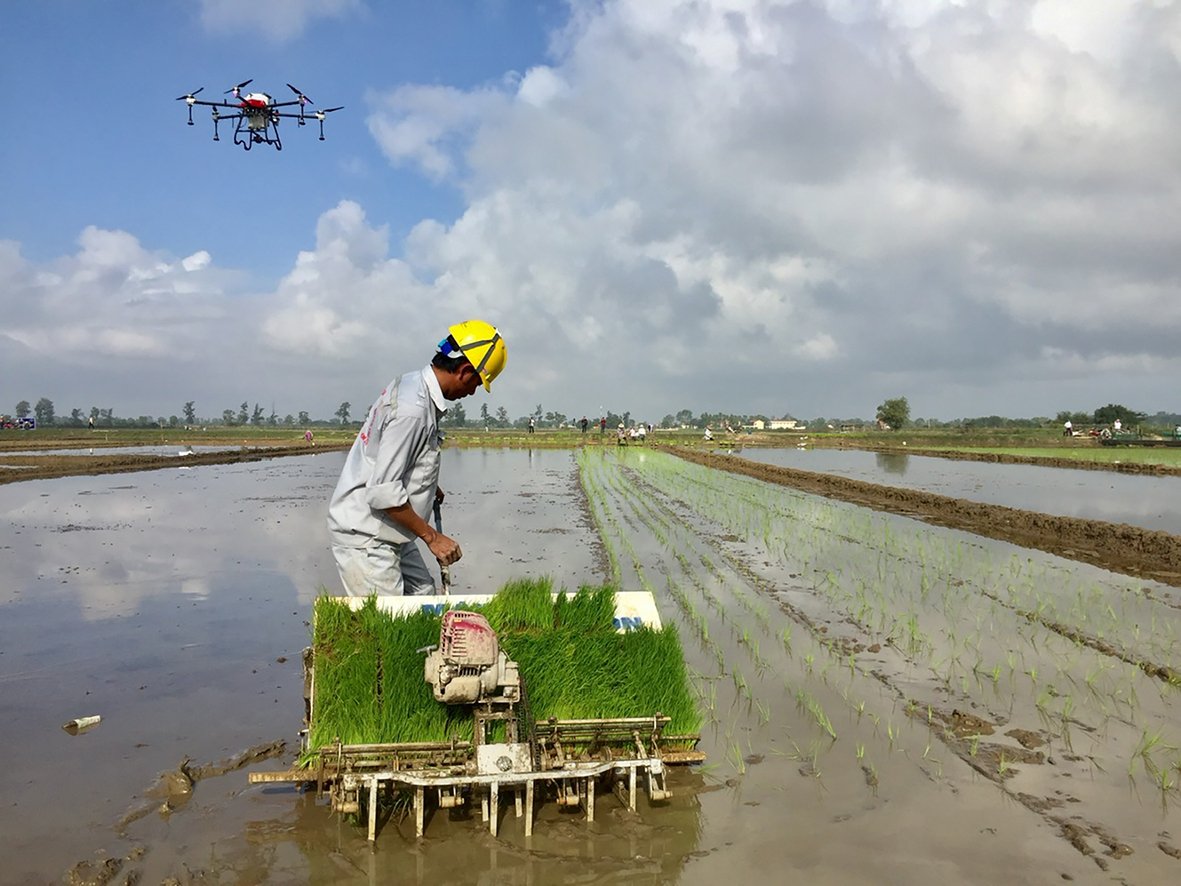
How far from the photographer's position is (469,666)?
114 inches

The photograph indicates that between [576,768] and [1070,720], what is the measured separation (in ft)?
8.85

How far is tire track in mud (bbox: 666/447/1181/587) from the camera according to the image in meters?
9.16

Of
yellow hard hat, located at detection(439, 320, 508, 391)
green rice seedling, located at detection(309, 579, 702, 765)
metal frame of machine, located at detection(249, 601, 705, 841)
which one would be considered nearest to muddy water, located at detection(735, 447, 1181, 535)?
green rice seedling, located at detection(309, 579, 702, 765)

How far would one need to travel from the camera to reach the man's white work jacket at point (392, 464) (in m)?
3.08

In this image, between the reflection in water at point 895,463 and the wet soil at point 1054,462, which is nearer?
the wet soil at point 1054,462

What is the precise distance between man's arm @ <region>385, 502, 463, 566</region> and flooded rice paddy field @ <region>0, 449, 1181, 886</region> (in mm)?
960

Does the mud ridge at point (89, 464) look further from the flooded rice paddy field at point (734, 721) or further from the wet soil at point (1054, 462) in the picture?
the wet soil at point (1054, 462)

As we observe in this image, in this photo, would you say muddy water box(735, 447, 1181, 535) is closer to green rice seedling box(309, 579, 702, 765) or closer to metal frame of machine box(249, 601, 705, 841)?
green rice seedling box(309, 579, 702, 765)

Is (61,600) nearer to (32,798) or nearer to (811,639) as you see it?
(32,798)

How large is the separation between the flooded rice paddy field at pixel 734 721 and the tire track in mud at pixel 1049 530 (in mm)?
715

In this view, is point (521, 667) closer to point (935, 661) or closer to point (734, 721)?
point (734, 721)

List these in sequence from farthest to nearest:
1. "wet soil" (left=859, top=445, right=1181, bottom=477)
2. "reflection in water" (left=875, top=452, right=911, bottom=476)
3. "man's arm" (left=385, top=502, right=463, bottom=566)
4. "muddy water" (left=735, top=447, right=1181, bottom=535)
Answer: "reflection in water" (left=875, top=452, right=911, bottom=476) < "wet soil" (left=859, top=445, right=1181, bottom=477) < "muddy water" (left=735, top=447, right=1181, bottom=535) < "man's arm" (left=385, top=502, right=463, bottom=566)

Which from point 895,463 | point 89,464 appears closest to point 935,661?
point 895,463

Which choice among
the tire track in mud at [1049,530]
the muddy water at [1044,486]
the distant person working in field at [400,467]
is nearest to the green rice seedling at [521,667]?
the distant person working in field at [400,467]
